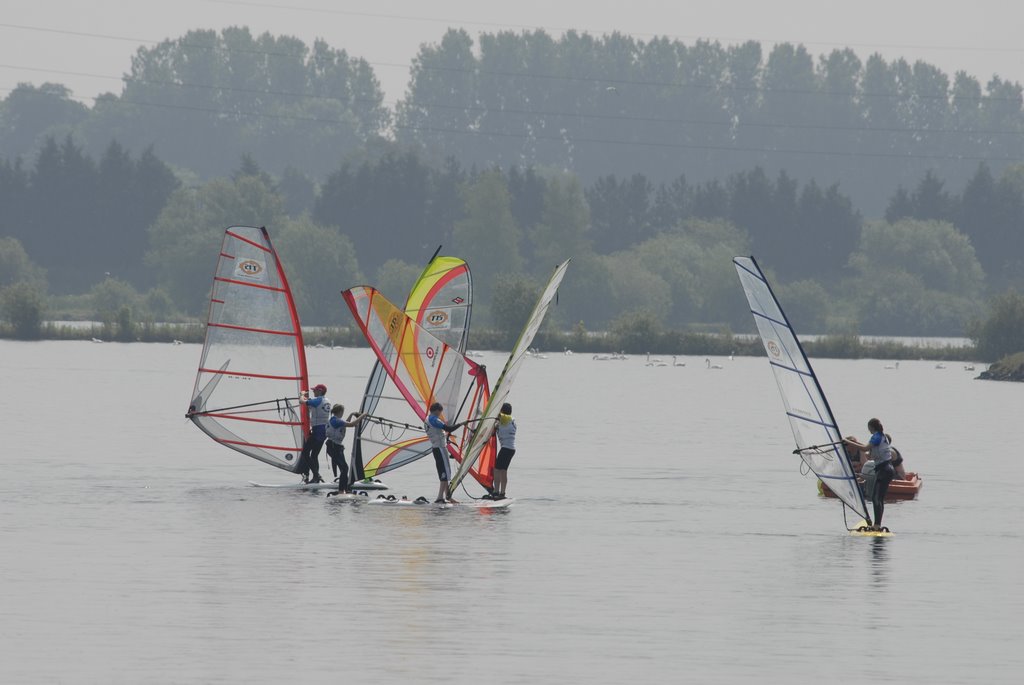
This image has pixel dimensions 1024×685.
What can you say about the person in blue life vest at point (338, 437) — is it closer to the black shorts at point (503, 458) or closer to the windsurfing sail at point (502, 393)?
the windsurfing sail at point (502, 393)

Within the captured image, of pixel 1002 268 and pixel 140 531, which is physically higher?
pixel 1002 268

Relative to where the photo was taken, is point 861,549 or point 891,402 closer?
point 861,549

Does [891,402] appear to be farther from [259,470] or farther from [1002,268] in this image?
[1002,268]

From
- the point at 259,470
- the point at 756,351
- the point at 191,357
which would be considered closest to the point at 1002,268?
the point at 756,351

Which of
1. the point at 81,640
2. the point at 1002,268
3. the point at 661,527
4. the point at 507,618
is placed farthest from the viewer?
the point at 1002,268

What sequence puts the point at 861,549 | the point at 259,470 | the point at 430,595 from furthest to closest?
the point at 259,470 → the point at 861,549 → the point at 430,595

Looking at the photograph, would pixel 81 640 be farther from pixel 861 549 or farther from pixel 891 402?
pixel 891 402

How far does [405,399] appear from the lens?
29.8m

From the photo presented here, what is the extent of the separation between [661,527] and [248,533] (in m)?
5.92

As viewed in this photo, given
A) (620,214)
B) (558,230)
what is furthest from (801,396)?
(620,214)

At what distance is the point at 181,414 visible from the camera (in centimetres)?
5238

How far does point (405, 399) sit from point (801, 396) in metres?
7.19

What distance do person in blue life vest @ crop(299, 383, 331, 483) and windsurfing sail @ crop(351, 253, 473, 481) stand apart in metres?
0.60

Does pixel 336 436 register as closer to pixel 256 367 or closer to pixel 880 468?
pixel 256 367
